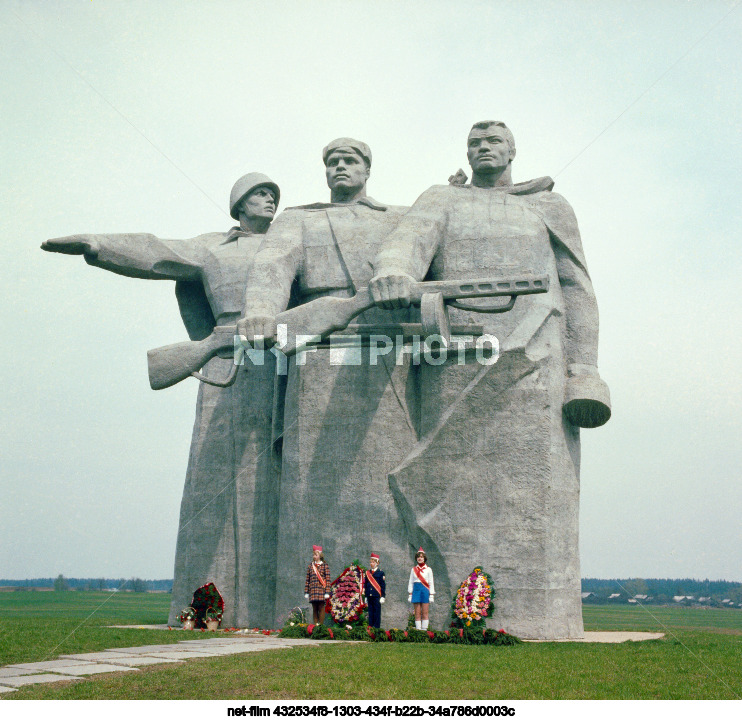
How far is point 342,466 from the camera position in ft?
39.8

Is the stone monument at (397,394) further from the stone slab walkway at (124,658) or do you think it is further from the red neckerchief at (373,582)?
the stone slab walkway at (124,658)

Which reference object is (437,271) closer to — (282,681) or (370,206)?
(370,206)

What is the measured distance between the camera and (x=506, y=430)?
11.5 m

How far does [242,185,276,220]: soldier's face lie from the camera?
14617 millimetres

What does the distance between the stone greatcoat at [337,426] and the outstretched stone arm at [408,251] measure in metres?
0.78

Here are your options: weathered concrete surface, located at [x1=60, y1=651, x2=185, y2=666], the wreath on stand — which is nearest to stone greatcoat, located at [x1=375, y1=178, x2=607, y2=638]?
the wreath on stand

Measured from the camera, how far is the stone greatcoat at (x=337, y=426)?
38.8 ft

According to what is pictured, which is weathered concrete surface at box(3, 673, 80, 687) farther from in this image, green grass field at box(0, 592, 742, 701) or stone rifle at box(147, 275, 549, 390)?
stone rifle at box(147, 275, 549, 390)

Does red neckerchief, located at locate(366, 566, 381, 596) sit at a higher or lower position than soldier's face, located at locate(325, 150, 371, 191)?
lower

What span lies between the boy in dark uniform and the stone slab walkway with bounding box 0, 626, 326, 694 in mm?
1183

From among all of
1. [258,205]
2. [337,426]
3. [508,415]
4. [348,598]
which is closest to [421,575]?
[348,598]

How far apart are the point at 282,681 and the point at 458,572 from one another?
207 inches

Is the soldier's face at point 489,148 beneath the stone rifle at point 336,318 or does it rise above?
above

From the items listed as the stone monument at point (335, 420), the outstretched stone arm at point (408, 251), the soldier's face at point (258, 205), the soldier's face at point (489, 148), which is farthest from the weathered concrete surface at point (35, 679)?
the soldier's face at point (258, 205)
